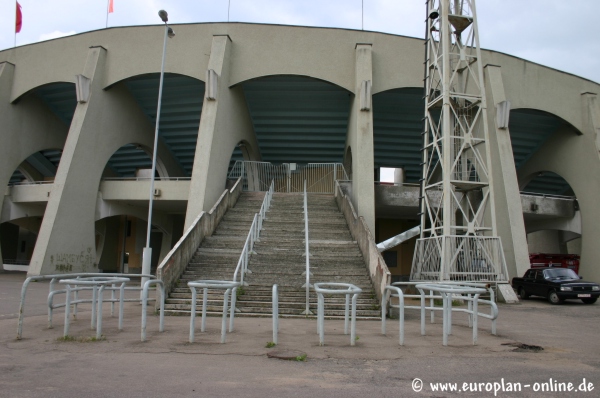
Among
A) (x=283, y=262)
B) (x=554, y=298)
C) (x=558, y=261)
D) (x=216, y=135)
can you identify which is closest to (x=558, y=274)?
(x=554, y=298)

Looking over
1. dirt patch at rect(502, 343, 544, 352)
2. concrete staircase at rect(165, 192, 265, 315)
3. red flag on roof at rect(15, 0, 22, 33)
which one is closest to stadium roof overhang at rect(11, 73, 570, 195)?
red flag on roof at rect(15, 0, 22, 33)

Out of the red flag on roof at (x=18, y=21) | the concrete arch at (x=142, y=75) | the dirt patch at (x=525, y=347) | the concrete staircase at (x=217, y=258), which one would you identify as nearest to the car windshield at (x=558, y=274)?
the concrete staircase at (x=217, y=258)

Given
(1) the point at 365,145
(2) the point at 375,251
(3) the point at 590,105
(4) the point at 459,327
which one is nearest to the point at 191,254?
(2) the point at 375,251

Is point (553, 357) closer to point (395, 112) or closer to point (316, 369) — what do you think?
point (316, 369)

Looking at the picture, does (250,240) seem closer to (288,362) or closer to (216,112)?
(216,112)

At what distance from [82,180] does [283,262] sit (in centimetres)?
1166

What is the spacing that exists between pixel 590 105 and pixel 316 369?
75.3ft

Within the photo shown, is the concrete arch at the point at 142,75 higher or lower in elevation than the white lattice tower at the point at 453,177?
higher

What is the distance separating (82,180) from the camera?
20594 mm

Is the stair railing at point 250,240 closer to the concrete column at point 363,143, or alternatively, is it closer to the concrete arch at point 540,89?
the concrete column at point 363,143

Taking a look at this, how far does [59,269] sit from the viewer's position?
1950 cm

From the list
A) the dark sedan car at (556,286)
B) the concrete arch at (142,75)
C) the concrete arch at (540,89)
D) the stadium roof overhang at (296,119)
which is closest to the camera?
the dark sedan car at (556,286)

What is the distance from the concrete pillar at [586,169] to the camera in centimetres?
2212

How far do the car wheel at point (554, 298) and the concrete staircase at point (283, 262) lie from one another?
22.3ft
